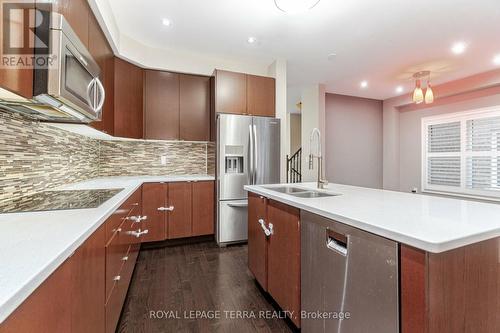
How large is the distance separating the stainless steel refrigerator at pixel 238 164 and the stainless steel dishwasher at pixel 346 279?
69.8 inches

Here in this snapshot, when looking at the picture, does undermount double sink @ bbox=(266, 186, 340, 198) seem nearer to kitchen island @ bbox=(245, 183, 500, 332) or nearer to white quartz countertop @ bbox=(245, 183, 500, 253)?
white quartz countertop @ bbox=(245, 183, 500, 253)

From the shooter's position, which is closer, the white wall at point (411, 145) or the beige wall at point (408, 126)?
the beige wall at point (408, 126)

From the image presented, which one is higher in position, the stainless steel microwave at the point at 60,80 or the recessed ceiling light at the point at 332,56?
the recessed ceiling light at the point at 332,56

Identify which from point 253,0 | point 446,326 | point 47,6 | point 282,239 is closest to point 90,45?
point 47,6

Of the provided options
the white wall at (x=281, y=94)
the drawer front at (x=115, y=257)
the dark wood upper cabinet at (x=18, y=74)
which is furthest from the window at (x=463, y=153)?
the dark wood upper cabinet at (x=18, y=74)

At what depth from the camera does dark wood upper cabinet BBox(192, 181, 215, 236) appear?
120 inches

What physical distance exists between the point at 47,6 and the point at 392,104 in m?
6.02

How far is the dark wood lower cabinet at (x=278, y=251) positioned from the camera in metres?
1.41

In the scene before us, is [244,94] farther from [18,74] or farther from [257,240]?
[18,74]

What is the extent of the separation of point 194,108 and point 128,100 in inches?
32.7

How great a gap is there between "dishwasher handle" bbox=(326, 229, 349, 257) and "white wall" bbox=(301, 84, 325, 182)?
3.29 meters

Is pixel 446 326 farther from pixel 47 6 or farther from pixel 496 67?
pixel 496 67

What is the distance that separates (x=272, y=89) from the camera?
11.0ft

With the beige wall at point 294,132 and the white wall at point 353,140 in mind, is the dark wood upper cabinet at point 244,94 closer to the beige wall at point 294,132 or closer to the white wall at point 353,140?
the white wall at point 353,140
